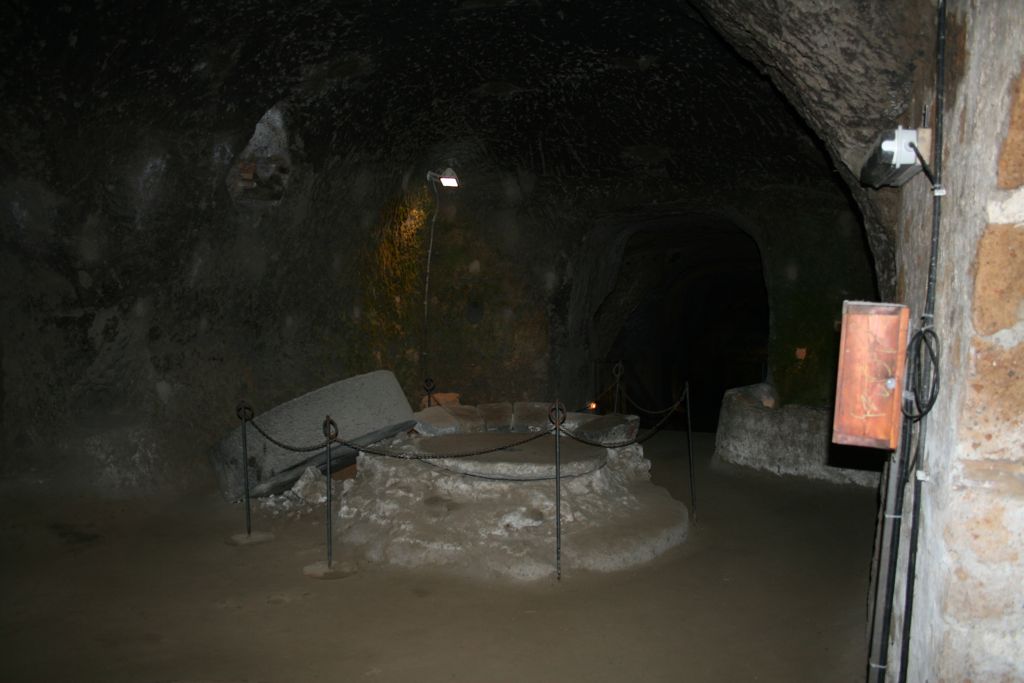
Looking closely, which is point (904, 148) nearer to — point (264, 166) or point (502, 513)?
point (502, 513)

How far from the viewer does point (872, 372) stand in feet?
8.35

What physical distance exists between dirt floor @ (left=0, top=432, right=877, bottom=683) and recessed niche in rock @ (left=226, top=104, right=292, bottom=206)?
2.60 meters

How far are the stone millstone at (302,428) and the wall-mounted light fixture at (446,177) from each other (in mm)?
2846

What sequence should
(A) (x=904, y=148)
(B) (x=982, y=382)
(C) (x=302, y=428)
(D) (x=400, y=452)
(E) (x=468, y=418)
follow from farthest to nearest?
(E) (x=468, y=418)
(C) (x=302, y=428)
(D) (x=400, y=452)
(A) (x=904, y=148)
(B) (x=982, y=382)

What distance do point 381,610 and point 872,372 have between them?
9.42 feet

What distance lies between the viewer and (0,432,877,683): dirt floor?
3.57 metres

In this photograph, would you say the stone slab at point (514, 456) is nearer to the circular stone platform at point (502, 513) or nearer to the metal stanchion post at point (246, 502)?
the circular stone platform at point (502, 513)

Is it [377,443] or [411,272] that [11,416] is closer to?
[377,443]

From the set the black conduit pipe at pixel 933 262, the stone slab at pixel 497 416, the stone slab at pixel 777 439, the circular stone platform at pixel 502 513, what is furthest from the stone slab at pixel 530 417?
the black conduit pipe at pixel 933 262

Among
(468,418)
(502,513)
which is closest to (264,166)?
(468,418)

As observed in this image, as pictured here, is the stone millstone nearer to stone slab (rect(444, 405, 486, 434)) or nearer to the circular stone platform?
the circular stone platform

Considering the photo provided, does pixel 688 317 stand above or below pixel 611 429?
above

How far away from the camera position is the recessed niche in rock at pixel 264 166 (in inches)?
244

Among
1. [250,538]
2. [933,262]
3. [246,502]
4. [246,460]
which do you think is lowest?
[250,538]
